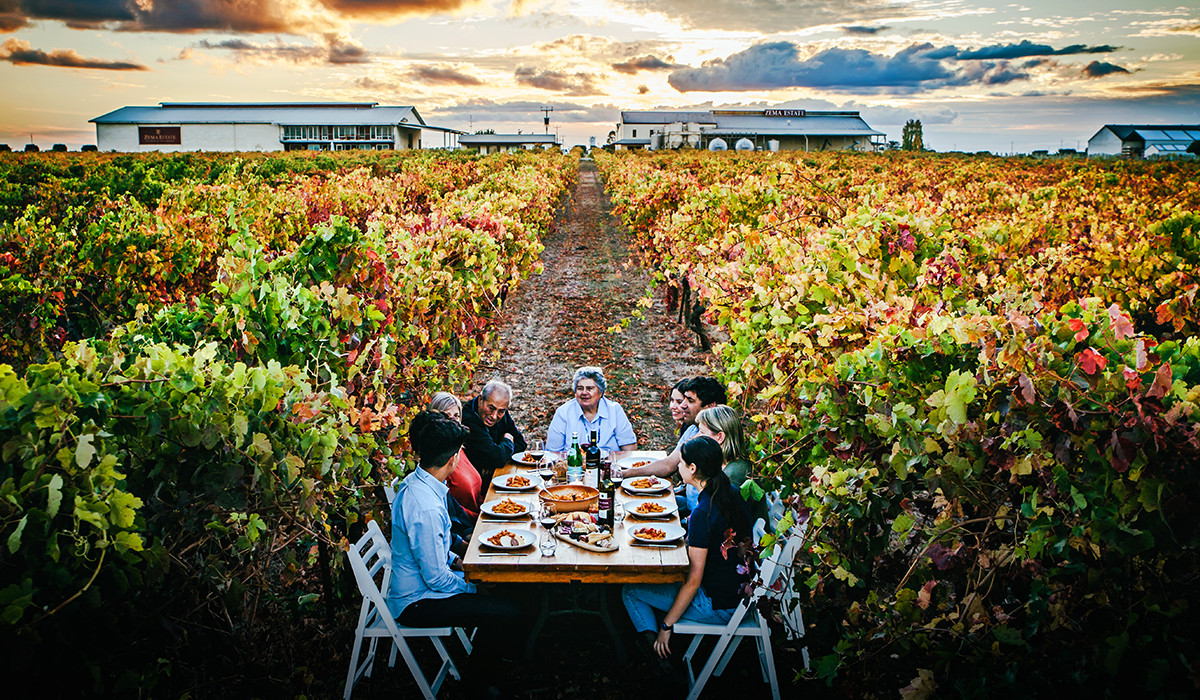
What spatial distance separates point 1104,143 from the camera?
83.3m

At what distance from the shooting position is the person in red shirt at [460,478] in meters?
4.87

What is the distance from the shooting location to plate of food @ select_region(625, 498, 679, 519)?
438 cm

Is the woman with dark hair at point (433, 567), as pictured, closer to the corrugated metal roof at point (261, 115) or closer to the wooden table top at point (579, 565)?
the wooden table top at point (579, 565)

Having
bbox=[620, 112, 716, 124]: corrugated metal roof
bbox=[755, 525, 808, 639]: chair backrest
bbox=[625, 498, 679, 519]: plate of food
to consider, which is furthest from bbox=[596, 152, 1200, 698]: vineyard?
bbox=[620, 112, 716, 124]: corrugated metal roof

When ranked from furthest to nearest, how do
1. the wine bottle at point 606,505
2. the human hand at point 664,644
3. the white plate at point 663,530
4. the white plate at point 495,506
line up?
1. the white plate at point 495,506
2. the wine bottle at point 606,505
3. the white plate at point 663,530
4. the human hand at point 664,644

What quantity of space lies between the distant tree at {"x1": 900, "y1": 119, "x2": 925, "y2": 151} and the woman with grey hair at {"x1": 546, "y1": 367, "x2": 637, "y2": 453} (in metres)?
91.8

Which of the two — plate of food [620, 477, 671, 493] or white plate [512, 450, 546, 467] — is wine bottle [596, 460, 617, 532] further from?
white plate [512, 450, 546, 467]

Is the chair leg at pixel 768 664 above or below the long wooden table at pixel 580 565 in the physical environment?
below

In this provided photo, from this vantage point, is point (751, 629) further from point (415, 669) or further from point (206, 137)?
point (206, 137)

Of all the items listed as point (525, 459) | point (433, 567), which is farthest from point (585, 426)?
point (433, 567)

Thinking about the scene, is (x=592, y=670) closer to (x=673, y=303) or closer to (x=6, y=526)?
(x=6, y=526)

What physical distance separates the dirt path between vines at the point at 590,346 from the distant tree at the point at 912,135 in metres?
81.0

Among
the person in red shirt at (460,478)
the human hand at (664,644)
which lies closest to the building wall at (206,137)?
the person in red shirt at (460,478)

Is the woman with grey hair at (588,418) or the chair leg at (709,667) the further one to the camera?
the woman with grey hair at (588,418)
